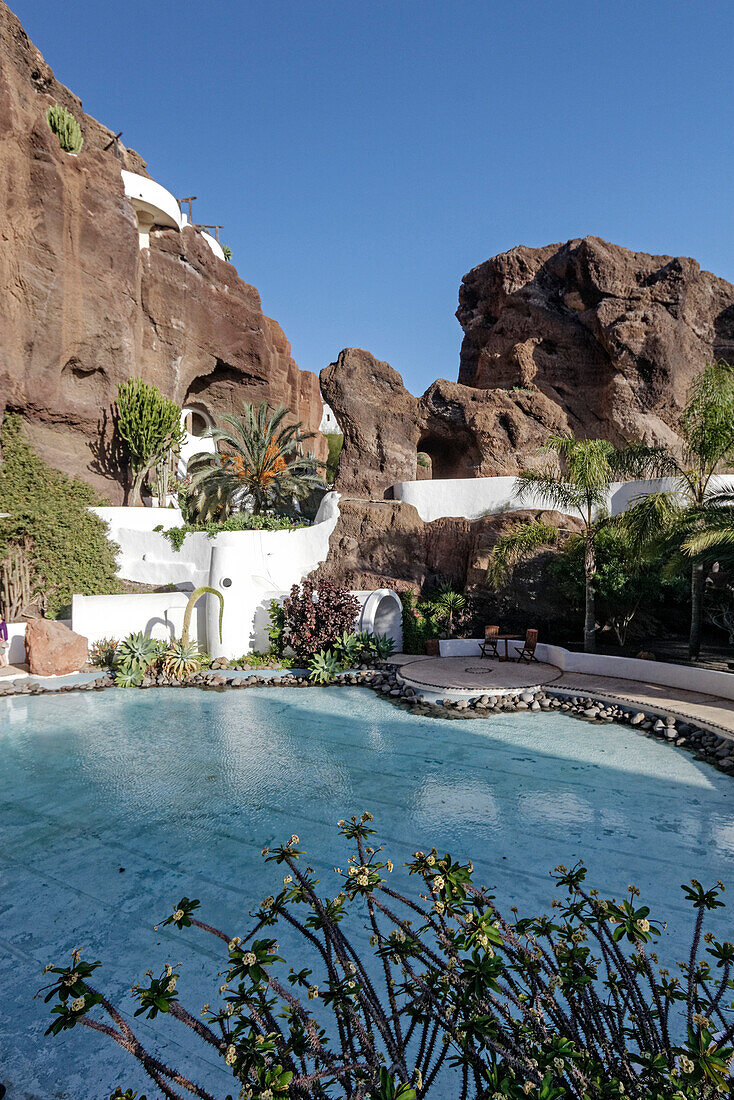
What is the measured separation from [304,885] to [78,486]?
67.2ft

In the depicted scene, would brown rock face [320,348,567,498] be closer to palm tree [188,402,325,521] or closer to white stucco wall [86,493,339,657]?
palm tree [188,402,325,521]

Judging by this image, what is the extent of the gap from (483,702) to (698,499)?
20.8ft

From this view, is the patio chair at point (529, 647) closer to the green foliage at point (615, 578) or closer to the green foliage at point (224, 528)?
the green foliage at point (615, 578)

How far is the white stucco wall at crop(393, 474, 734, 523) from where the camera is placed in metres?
17.5

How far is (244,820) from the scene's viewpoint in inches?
277

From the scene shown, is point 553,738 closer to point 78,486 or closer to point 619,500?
point 619,500

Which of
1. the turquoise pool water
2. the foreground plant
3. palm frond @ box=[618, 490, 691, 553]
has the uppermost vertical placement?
palm frond @ box=[618, 490, 691, 553]

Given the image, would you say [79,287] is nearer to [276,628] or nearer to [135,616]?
[135,616]

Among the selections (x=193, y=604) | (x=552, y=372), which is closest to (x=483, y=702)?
(x=193, y=604)

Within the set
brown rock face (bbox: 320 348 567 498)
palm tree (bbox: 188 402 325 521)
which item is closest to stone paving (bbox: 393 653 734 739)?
brown rock face (bbox: 320 348 567 498)

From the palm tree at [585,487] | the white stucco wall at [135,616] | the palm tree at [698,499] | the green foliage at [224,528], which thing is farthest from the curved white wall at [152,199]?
the palm tree at [698,499]

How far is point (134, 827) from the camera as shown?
6.92 metres

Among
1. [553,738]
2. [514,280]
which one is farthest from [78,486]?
[514,280]

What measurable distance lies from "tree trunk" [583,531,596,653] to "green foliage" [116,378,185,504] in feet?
54.7
